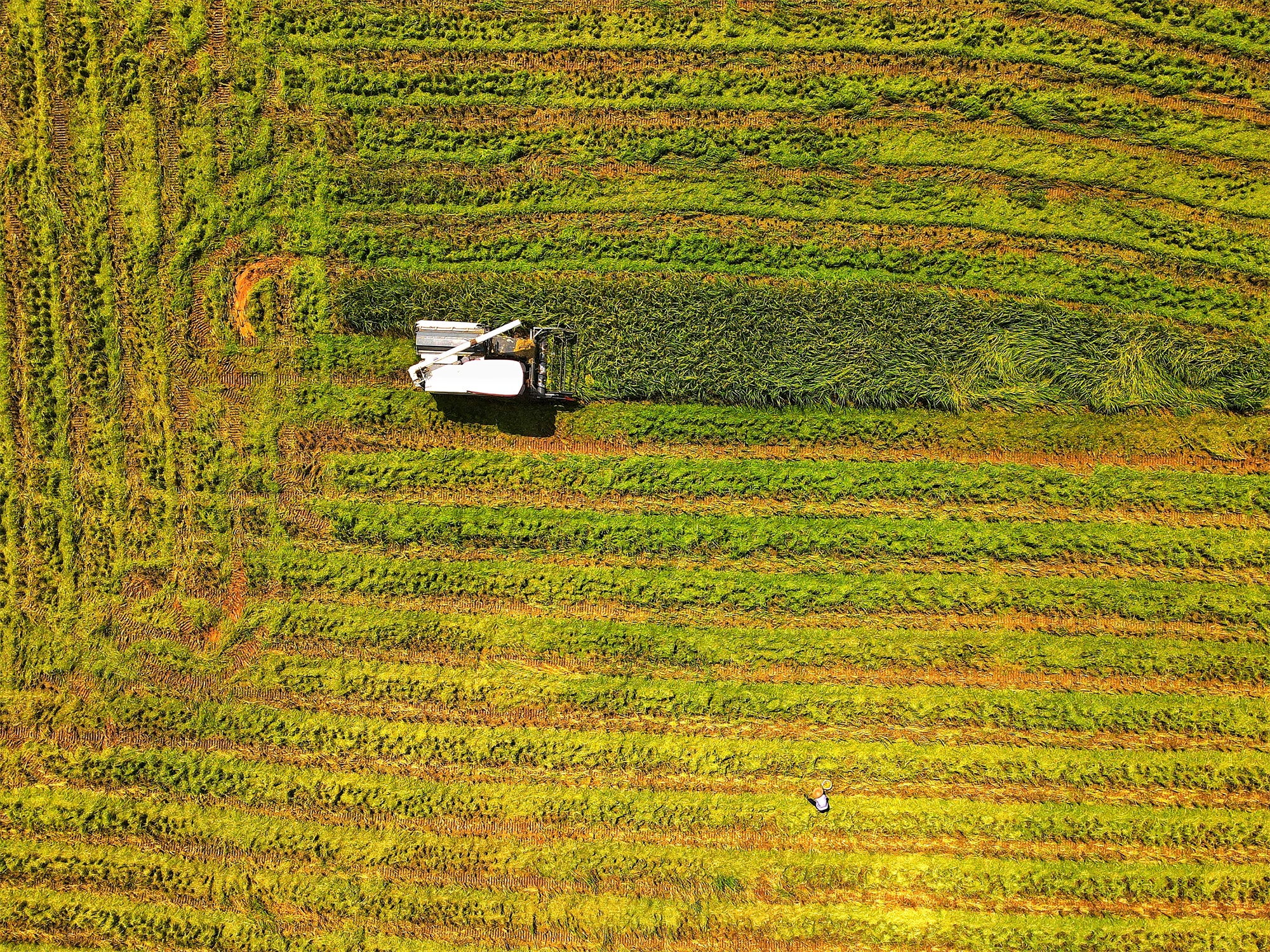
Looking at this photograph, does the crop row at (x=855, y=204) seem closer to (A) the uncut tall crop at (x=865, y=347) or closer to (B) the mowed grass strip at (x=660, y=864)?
(A) the uncut tall crop at (x=865, y=347)

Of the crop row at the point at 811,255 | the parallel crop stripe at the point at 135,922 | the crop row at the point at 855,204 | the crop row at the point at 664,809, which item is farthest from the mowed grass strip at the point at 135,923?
the crop row at the point at 855,204

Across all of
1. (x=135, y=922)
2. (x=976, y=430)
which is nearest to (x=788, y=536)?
(x=976, y=430)

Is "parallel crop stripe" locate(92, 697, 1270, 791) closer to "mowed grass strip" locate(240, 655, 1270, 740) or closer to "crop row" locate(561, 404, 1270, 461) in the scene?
"mowed grass strip" locate(240, 655, 1270, 740)

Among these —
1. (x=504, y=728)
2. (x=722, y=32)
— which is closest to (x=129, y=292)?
(x=504, y=728)

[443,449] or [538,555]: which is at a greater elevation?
[443,449]

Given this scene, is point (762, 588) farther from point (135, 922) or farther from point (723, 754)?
point (135, 922)

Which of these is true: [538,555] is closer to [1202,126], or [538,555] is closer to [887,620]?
[887,620]
